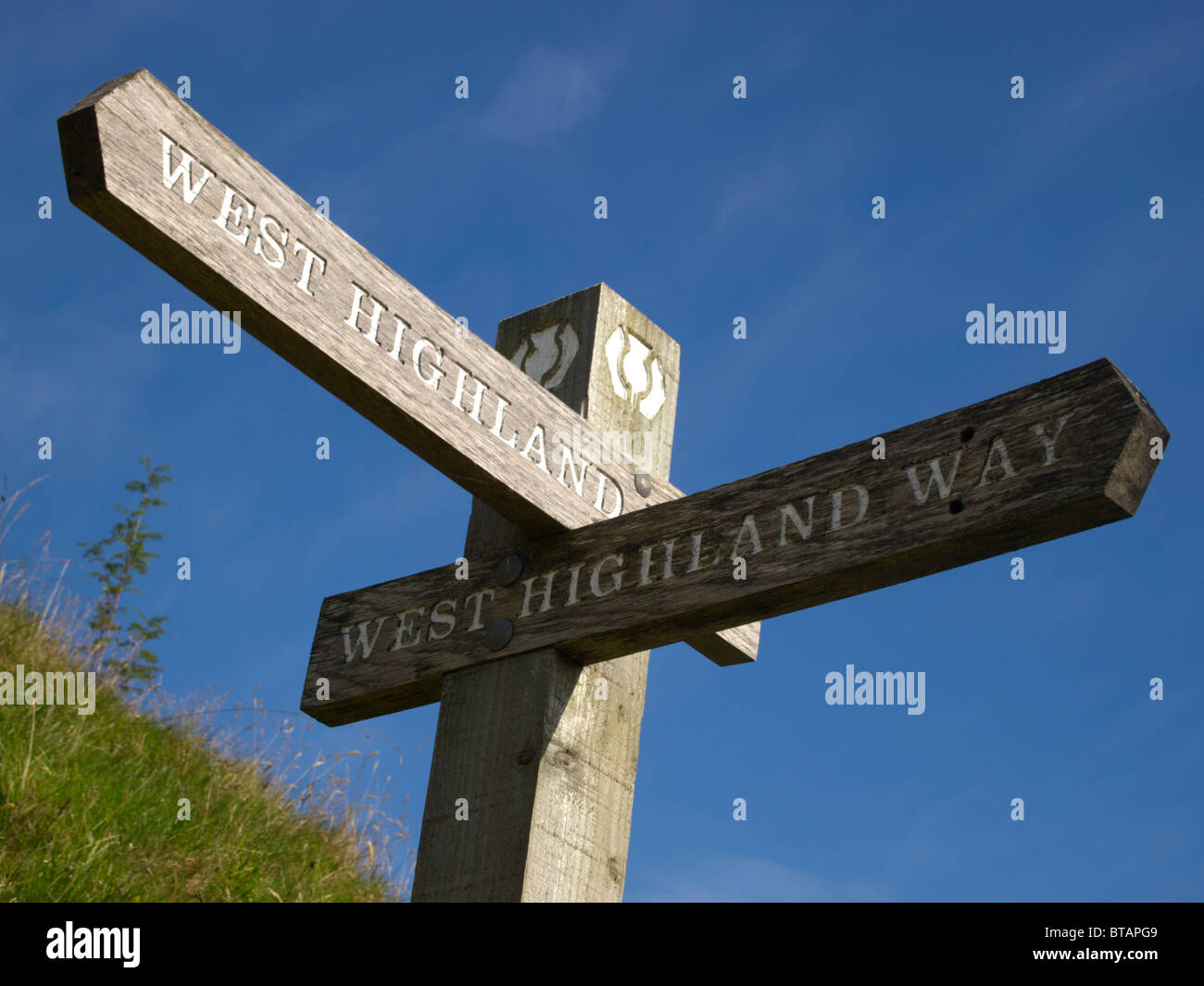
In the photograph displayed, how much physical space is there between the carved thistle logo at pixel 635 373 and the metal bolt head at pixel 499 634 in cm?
77

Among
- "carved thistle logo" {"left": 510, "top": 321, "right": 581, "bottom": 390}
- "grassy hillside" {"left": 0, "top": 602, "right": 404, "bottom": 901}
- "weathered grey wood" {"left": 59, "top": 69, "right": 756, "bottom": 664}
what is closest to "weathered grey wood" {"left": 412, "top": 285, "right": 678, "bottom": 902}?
"weathered grey wood" {"left": 59, "top": 69, "right": 756, "bottom": 664}

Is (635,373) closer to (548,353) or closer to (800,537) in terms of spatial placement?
(548,353)

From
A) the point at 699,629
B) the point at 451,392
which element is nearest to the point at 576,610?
the point at 699,629

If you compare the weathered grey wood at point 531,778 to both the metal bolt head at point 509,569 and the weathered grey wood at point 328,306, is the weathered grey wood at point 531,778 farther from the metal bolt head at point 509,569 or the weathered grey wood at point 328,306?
the weathered grey wood at point 328,306

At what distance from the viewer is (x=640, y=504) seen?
10.8ft

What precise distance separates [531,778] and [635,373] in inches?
47.4

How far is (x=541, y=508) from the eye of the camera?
118 inches

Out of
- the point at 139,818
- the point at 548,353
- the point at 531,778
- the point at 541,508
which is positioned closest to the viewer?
the point at 531,778

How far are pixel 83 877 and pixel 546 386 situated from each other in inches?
110

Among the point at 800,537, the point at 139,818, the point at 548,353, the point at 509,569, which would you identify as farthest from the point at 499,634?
the point at 139,818

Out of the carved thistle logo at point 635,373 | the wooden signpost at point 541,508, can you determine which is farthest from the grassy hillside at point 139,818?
the carved thistle logo at point 635,373
